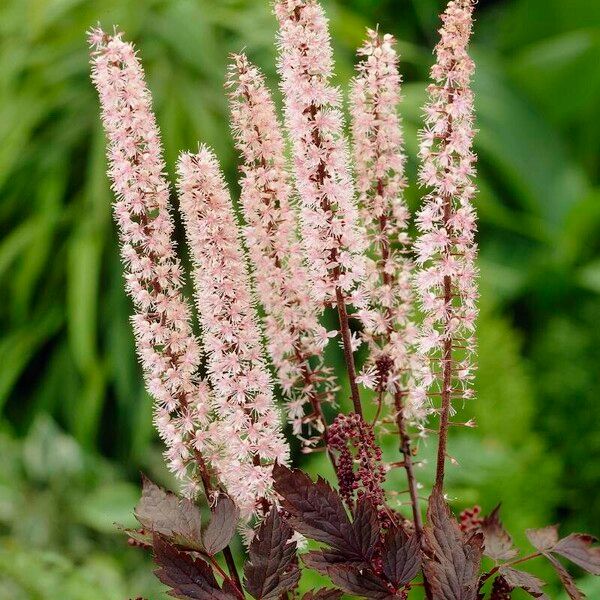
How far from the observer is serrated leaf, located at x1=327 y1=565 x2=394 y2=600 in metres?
0.68

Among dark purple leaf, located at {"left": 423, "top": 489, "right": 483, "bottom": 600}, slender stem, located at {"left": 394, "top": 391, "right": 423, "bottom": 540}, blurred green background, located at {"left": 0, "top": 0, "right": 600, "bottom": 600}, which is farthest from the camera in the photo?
blurred green background, located at {"left": 0, "top": 0, "right": 600, "bottom": 600}

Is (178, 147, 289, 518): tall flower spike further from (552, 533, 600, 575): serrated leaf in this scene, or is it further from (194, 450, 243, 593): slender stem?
(552, 533, 600, 575): serrated leaf

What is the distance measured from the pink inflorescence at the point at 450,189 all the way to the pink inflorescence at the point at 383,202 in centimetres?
5

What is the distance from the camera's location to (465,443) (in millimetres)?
1768


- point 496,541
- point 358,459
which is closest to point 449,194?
point 358,459

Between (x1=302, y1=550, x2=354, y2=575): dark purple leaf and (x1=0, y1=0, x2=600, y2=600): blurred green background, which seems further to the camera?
(x1=0, y1=0, x2=600, y2=600): blurred green background

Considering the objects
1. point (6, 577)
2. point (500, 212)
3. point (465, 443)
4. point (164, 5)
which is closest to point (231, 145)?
point (164, 5)

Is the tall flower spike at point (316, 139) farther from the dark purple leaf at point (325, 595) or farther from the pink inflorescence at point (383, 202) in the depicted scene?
the dark purple leaf at point (325, 595)

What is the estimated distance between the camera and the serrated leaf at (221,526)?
70 cm

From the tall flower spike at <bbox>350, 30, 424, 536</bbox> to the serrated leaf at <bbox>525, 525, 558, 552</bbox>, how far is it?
0.10 metres

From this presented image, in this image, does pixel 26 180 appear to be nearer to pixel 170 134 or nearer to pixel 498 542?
pixel 170 134

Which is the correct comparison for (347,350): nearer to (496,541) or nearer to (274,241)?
(274,241)

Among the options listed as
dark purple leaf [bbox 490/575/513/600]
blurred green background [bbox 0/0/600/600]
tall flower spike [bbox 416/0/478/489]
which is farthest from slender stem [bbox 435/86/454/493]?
blurred green background [bbox 0/0/600/600]

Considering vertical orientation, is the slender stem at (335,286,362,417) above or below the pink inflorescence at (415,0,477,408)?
below
